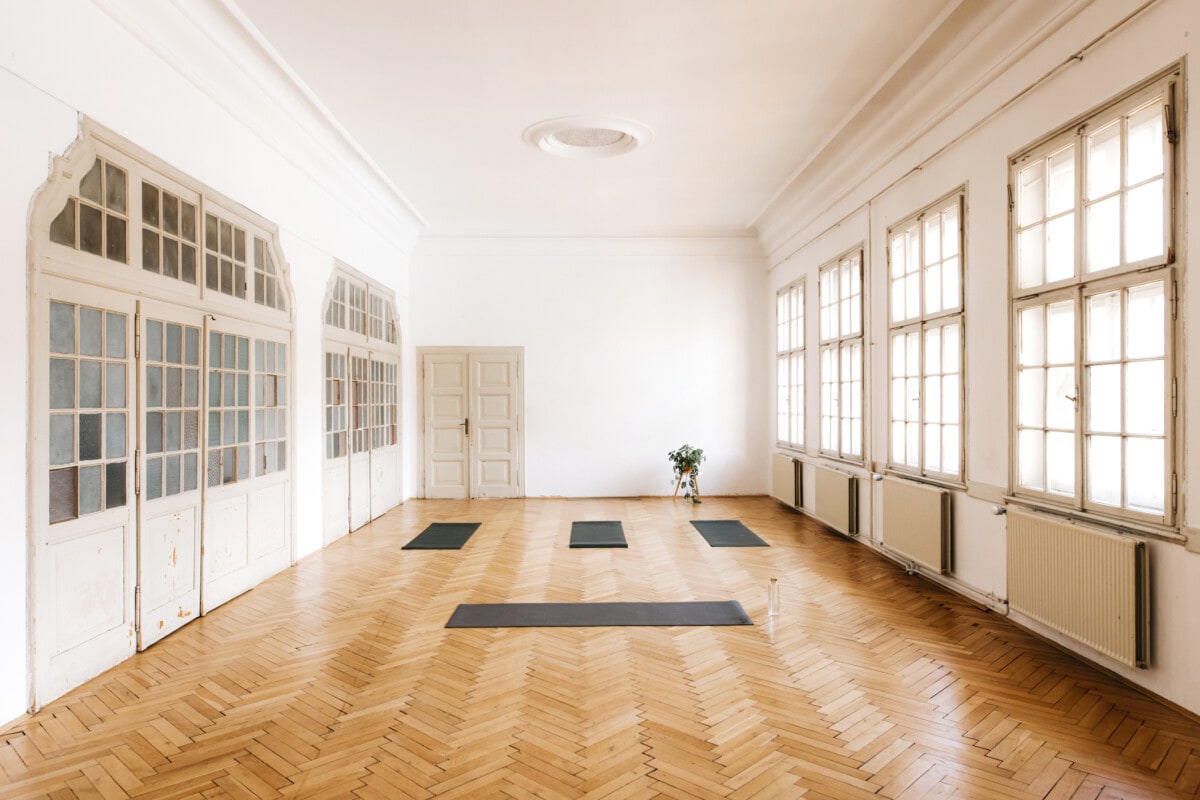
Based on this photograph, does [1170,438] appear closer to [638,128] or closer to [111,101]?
[638,128]

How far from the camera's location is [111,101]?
11.7 feet

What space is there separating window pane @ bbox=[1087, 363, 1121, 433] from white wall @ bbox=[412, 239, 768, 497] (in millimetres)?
6286

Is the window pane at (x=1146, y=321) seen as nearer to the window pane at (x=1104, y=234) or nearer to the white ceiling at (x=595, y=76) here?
the window pane at (x=1104, y=234)

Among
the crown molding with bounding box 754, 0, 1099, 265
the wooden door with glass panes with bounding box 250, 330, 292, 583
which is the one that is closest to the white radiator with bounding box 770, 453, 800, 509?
the crown molding with bounding box 754, 0, 1099, 265

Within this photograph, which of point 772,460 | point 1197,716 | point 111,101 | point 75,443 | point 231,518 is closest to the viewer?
point 1197,716

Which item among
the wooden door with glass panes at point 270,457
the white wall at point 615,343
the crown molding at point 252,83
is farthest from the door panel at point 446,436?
the wooden door with glass panes at point 270,457

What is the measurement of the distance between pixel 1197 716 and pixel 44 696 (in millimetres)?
5482

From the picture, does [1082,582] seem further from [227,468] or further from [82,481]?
[227,468]

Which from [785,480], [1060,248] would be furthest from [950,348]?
[785,480]

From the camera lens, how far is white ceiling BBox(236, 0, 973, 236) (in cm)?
424

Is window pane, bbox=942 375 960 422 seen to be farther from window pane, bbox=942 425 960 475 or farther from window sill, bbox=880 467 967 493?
window sill, bbox=880 467 967 493

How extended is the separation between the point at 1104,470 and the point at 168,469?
5.61 metres

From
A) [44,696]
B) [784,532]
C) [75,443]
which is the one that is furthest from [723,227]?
[44,696]

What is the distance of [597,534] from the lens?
7086 millimetres
